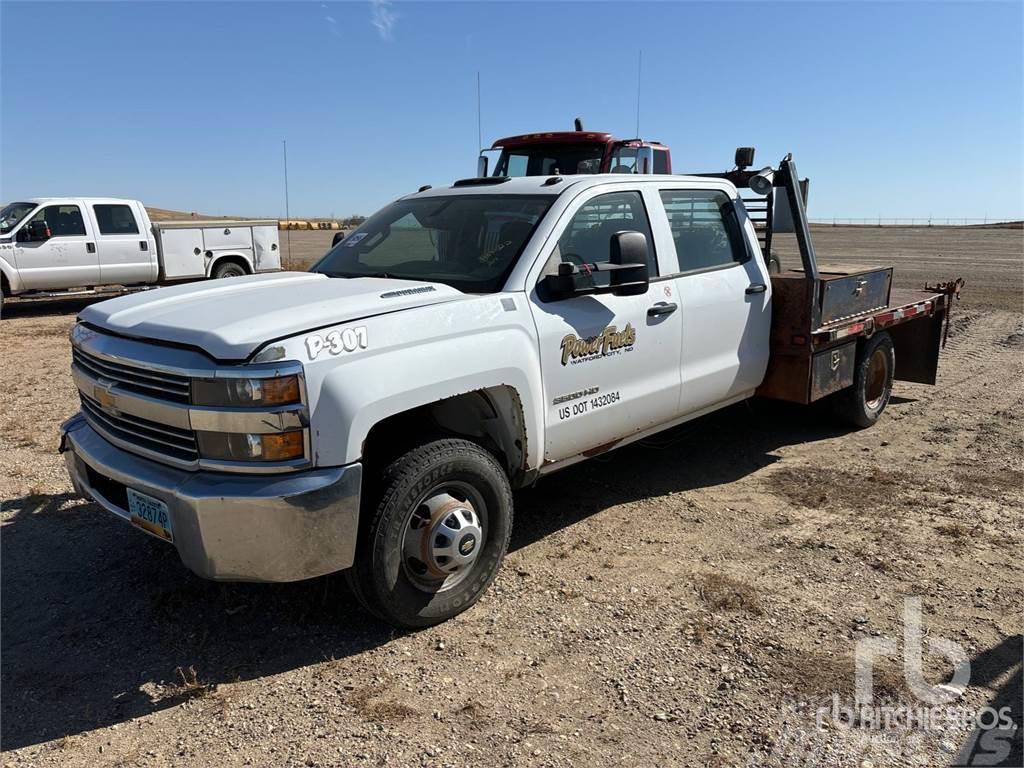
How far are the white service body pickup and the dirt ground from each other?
891 centimetres

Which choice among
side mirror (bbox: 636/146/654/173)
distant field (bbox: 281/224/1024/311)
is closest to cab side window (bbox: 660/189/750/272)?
distant field (bbox: 281/224/1024/311)

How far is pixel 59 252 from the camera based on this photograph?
13414 mm

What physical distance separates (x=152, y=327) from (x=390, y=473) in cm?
114

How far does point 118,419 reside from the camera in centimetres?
350

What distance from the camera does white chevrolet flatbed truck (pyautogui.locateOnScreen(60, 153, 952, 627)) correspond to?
9.98ft

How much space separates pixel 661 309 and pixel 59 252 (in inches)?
485

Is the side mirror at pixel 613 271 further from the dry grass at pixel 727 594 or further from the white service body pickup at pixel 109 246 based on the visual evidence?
the white service body pickup at pixel 109 246

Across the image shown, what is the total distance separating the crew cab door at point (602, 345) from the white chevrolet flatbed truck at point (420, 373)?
13mm

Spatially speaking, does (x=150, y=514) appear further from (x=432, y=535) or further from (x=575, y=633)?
(x=575, y=633)

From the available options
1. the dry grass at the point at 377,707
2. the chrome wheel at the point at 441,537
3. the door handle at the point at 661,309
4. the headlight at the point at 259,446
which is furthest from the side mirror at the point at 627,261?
the dry grass at the point at 377,707

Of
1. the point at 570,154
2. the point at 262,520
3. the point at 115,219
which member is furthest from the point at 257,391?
the point at 115,219

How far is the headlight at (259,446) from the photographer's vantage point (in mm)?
3021

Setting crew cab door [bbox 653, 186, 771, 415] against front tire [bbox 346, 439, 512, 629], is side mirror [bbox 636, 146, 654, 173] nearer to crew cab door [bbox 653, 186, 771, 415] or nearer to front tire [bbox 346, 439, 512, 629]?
crew cab door [bbox 653, 186, 771, 415]

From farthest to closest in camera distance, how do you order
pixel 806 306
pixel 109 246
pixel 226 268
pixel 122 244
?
pixel 226 268 < pixel 122 244 < pixel 109 246 < pixel 806 306
